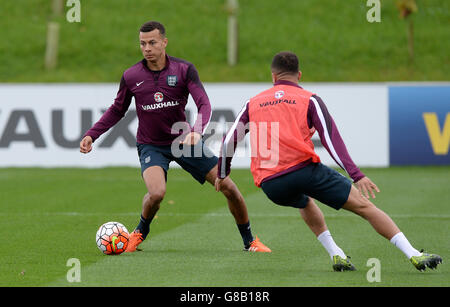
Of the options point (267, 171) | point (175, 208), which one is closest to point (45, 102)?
point (175, 208)

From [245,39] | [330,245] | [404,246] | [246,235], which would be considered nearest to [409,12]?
[245,39]

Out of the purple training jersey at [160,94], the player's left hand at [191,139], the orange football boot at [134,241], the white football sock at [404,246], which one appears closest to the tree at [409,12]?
the purple training jersey at [160,94]

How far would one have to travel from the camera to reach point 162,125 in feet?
31.7

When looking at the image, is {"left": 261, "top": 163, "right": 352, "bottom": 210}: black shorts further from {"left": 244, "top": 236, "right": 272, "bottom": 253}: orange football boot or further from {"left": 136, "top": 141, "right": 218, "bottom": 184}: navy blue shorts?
{"left": 136, "top": 141, "right": 218, "bottom": 184}: navy blue shorts

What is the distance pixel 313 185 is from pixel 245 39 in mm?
19982

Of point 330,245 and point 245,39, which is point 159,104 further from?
point 245,39

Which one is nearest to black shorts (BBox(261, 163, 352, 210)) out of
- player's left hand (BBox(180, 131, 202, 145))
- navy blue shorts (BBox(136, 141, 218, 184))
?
player's left hand (BBox(180, 131, 202, 145))

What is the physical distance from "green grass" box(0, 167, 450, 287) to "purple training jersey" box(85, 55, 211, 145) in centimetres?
124

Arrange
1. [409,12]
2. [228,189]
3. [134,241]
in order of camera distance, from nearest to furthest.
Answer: [228,189]
[134,241]
[409,12]

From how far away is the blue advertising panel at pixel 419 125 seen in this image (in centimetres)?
1936

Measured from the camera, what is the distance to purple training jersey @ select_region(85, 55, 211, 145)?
31.3 feet

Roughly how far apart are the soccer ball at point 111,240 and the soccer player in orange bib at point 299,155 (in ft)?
6.02

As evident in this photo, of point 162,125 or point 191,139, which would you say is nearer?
point 191,139
